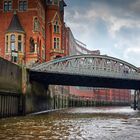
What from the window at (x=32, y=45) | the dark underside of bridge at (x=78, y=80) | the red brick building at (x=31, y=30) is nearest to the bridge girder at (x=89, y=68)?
the dark underside of bridge at (x=78, y=80)

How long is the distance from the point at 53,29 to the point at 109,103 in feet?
286

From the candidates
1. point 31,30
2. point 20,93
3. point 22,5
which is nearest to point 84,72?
point 20,93

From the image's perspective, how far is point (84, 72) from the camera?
66500 mm

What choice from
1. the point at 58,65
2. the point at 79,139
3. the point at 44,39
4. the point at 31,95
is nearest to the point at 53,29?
the point at 44,39

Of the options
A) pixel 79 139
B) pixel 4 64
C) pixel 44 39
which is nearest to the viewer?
pixel 79 139

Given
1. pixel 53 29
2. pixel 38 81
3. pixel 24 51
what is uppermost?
pixel 53 29

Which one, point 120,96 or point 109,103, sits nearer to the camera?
point 109,103

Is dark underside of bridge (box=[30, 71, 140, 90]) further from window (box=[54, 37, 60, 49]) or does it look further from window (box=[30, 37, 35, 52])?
window (box=[54, 37, 60, 49])

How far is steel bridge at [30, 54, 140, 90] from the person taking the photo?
64.2 meters

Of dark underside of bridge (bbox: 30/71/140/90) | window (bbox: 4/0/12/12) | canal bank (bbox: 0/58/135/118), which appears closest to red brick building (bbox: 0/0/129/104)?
window (bbox: 4/0/12/12)

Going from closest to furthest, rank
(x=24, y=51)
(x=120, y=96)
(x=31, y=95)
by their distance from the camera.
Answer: (x=31, y=95), (x=24, y=51), (x=120, y=96)

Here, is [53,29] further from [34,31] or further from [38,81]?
[38,81]

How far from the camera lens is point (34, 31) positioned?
78.8 metres

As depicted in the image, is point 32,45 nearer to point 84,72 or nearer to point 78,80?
point 78,80
